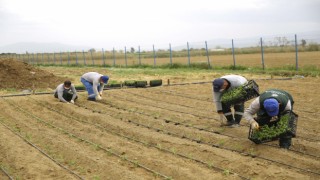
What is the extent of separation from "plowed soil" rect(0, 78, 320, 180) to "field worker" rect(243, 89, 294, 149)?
0.27 m

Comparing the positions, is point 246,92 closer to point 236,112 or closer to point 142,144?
point 236,112

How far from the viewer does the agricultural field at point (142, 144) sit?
19.1ft

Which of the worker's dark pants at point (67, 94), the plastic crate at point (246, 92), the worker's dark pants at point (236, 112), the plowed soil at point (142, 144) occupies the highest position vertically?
the plastic crate at point (246, 92)

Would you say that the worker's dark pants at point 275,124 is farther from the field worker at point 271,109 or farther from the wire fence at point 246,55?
the wire fence at point 246,55

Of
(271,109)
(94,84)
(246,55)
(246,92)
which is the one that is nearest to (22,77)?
(94,84)

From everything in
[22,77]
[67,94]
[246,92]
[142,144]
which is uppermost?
[22,77]

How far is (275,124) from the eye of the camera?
21.5 ft

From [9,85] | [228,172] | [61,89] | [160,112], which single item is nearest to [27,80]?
[9,85]

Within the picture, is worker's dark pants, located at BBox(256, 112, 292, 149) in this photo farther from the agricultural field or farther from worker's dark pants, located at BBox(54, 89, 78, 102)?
worker's dark pants, located at BBox(54, 89, 78, 102)

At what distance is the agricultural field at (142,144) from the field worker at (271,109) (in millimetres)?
269

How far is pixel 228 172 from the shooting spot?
5.62 meters

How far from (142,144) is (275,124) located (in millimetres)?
2245

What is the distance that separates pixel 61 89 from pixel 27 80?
5.72 metres

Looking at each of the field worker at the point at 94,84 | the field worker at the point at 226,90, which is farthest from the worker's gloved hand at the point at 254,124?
the field worker at the point at 94,84
